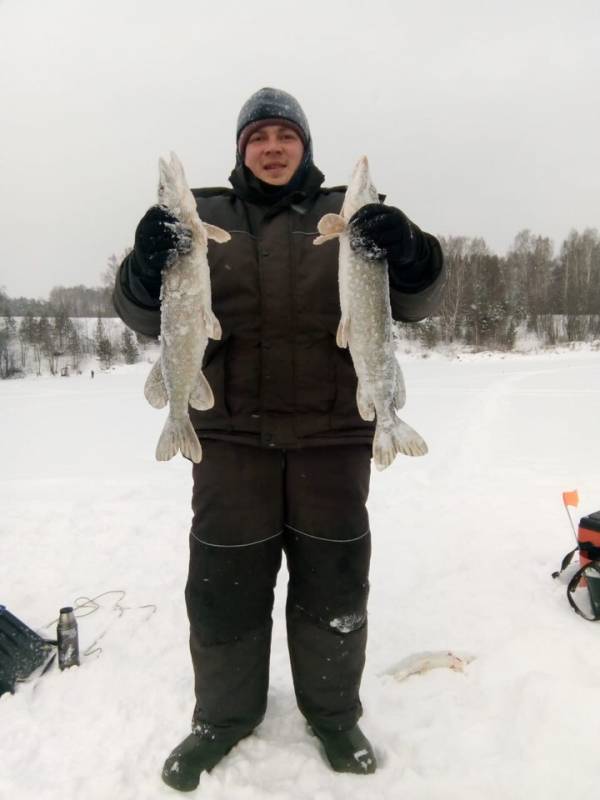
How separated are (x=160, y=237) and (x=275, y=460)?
39.8 inches

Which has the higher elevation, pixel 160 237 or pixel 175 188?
pixel 175 188

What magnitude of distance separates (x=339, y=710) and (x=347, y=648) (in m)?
0.28

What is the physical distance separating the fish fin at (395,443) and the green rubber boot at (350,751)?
1.18 meters

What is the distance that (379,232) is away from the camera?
83.7 inches

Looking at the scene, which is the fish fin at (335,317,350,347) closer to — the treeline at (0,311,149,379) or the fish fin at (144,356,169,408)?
the fish fin at (144,356,169,408)

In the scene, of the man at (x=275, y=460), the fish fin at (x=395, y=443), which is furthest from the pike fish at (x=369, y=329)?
the man at (x=275, y=460)

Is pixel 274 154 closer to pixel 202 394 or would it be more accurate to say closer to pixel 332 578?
pixel 202 394

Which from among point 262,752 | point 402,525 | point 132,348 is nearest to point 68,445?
point 402,525

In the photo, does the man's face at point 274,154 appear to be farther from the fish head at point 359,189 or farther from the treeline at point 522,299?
the treeline at point 522,299

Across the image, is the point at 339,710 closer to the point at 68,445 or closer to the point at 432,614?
the point at 432,614

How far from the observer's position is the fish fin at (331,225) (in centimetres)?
215

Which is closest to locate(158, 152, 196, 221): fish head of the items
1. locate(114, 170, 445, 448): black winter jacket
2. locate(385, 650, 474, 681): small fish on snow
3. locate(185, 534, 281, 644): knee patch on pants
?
locate(114, 170, 445, 448): black winter jacket

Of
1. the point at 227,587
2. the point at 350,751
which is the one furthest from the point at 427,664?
the point at 227,587

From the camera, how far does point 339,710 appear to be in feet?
7.99
